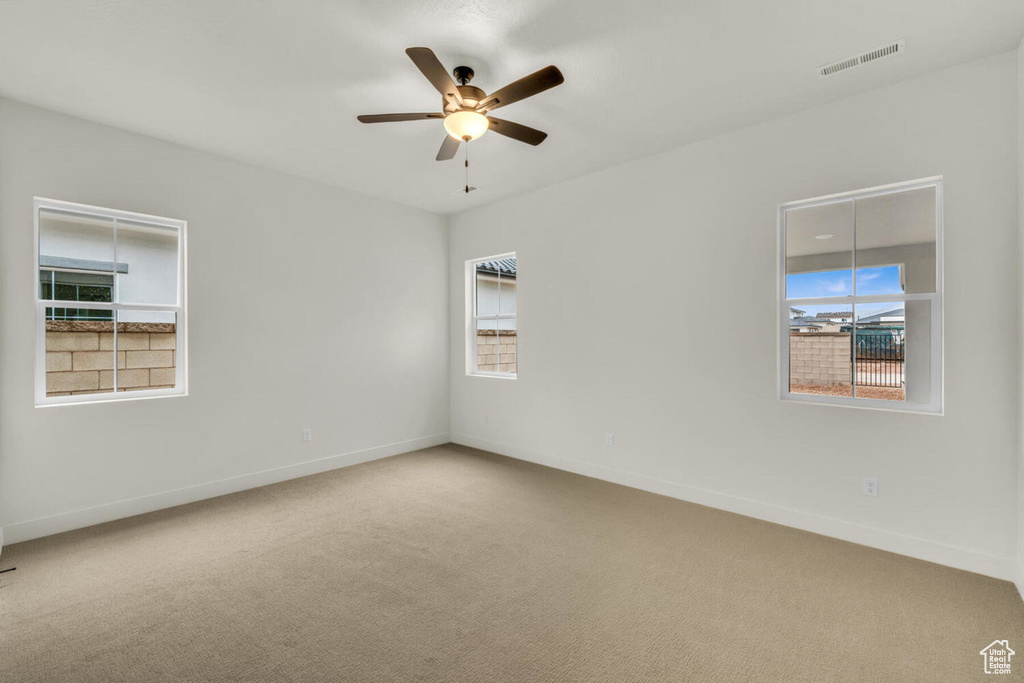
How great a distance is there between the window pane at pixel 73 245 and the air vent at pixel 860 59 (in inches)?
191

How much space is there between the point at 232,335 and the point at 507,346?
2.71 metres

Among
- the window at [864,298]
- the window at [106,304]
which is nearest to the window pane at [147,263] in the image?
the window at [106,304]

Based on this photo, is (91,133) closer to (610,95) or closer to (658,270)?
(610,95)

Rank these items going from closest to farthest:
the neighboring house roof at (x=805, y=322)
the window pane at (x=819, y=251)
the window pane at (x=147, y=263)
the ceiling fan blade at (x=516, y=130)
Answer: the ceiling fan blade at (x=516, y=130)
the window pane at (x=819, y=251)
the neighboring house roof at (x=805, y=322)
the window pane at (x=147, y=263)

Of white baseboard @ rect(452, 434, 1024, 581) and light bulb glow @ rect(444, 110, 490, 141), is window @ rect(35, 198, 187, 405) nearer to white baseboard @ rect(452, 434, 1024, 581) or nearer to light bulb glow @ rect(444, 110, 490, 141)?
light bulb glow @ rect(444, 110, 490, 141)

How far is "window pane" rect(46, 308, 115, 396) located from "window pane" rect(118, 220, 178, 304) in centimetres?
25

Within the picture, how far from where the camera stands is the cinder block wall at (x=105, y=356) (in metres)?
3.21

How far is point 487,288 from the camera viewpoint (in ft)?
18.0

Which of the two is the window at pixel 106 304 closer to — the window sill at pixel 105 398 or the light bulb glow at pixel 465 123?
the window sill at pixel 105 398

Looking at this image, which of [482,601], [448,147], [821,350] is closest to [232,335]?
[448,147]

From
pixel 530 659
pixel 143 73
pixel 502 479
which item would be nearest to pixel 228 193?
pixel 143 73

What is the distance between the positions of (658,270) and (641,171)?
87 centimetres

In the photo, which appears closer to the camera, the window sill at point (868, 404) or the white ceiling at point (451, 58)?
the white ceiling at point (451, 58)

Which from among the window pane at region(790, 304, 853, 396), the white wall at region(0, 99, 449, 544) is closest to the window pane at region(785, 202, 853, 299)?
the window pane at region(790, 304, 853, 396)
